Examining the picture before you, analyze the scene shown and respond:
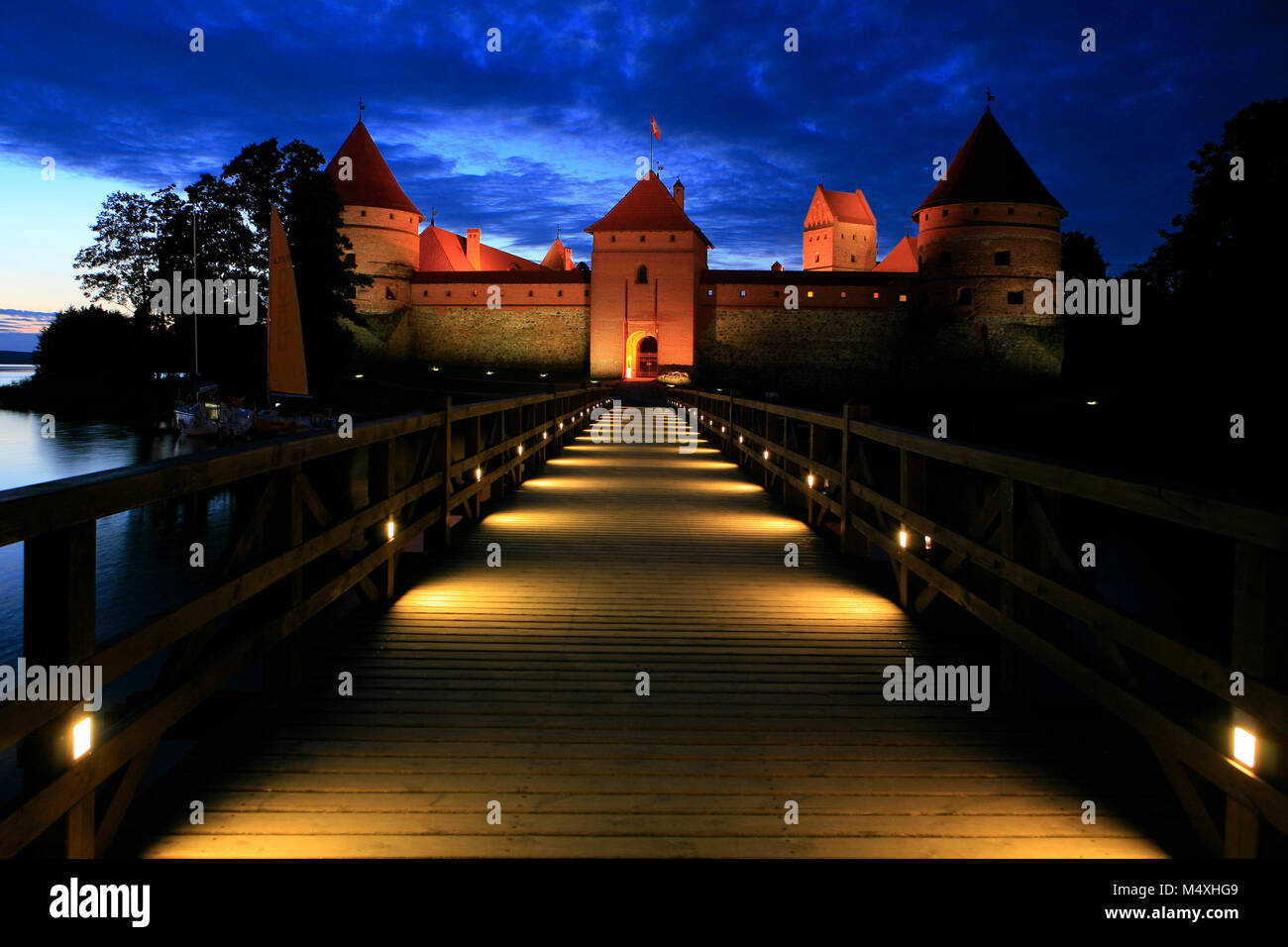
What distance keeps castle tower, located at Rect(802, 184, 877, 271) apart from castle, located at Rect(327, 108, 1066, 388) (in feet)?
81.5

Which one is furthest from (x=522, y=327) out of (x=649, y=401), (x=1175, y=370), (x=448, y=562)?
(x=448, y=562)

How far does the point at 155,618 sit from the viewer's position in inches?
89.7

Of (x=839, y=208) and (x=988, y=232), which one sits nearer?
(x=988, y=232)

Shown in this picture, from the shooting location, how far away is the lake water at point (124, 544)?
1099cm

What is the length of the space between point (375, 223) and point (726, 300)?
18157mm

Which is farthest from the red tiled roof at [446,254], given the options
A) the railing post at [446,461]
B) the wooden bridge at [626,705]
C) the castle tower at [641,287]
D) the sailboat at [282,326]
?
the wooden bridge at [626,705]

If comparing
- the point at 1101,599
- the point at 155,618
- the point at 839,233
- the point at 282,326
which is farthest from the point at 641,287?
the point at 155,618

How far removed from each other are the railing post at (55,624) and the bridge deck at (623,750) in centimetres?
45

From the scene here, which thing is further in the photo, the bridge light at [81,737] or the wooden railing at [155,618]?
the bridge light at [81,737]

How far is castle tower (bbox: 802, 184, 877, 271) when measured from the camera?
70.2 meters

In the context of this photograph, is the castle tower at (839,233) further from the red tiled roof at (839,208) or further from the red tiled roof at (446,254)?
the red tiled roof at (446,254)

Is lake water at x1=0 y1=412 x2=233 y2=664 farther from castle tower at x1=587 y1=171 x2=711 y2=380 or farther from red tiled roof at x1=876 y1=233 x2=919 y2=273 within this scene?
A: red tiled roof at x1=876 y1=233 x2=919 y2=273

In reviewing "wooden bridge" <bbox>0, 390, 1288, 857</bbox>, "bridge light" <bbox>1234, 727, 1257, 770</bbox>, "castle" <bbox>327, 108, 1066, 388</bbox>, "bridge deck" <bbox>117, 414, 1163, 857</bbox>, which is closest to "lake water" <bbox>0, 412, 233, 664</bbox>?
"wooden bridge" <bbox>0, 390, 1288, 857</bbox>

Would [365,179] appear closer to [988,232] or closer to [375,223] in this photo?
[375,223]
